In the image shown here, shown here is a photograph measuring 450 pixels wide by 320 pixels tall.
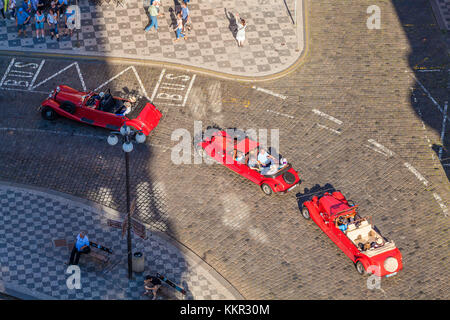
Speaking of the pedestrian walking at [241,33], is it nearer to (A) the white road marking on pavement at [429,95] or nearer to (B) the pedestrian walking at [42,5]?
(A) the white road marking on pavement at [429,95]

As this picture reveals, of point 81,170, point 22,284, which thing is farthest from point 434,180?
point 22,284

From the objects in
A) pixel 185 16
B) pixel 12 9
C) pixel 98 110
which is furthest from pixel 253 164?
pixel 12 9

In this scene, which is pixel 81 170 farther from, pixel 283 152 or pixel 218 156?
pixel 283 152

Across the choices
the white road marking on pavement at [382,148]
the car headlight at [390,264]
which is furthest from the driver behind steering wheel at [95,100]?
the car headlight at [390,264]

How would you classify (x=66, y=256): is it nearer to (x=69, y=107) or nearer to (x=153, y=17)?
(x=69, y=107)

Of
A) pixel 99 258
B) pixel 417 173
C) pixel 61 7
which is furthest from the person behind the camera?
pixel 61 7

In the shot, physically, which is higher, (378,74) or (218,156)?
(378,74)
